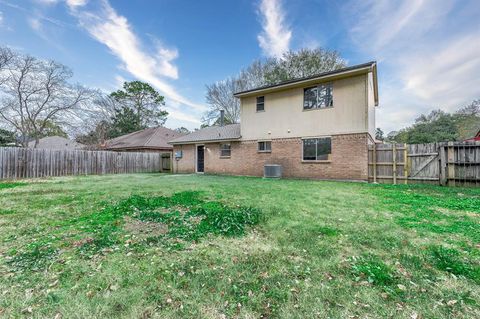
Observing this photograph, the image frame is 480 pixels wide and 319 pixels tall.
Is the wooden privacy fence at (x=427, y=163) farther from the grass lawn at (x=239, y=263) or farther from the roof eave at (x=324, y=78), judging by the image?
the grass lawn at (x=239, y=263)

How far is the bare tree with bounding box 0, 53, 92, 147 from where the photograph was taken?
17.4m

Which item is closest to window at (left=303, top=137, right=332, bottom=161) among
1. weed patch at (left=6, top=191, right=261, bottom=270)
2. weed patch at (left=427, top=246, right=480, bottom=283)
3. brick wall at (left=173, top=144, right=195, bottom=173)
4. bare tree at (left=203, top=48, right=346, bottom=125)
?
weed patch at (left=6, top=191, right=261, bottom=270)

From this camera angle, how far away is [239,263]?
8.64 ft

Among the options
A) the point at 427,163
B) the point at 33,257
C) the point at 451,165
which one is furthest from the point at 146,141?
the point at 451,165

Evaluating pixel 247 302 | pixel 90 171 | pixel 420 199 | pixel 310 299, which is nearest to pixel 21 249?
pixel 247 302

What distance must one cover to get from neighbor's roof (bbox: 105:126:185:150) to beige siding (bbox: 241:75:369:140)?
39.5 ft

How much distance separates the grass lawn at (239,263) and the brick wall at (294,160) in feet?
18.6

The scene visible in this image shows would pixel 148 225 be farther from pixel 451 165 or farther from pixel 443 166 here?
pixel 451 165

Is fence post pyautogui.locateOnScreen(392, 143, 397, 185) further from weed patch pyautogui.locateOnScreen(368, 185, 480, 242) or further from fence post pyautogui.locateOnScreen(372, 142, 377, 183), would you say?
weed patch pyautogui.locateOnScreen(368, 185, 480, 242)

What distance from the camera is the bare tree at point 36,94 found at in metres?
17.4

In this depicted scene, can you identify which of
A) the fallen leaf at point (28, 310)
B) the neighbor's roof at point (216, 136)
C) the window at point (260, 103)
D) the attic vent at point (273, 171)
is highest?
the window at point (260, 103)

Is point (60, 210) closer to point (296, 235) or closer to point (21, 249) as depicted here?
point (21, 249)

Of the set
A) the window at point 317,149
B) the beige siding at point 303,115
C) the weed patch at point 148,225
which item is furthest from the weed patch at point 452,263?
the window at point 317,149

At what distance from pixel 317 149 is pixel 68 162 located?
1576cm
